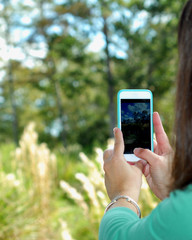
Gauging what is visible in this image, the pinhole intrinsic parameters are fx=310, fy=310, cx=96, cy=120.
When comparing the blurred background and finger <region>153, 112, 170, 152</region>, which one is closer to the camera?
finger <region>153, 112, 170, 152</region>

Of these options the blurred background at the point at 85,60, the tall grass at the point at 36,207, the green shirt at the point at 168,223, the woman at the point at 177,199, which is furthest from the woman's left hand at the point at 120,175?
the blurred background at the point at 85,60

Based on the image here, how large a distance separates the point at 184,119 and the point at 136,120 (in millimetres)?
464

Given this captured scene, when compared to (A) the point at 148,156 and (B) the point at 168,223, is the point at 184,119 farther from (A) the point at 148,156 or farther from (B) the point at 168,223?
(A) the point at 148,156

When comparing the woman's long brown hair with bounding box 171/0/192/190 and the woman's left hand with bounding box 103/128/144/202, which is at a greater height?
the woman's long brown hair with bounding box 171/0/192/190

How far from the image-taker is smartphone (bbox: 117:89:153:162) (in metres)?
1.07

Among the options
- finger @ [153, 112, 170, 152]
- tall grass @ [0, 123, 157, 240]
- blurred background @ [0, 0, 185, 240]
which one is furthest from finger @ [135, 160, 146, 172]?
blurred background @ [0, 0, 185, 240]

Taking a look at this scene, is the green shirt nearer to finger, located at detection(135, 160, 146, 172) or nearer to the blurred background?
finger, located at detection(135, 160, 146, 172)

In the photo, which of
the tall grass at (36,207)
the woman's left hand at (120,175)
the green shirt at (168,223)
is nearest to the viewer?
the green shirt at (168,223)

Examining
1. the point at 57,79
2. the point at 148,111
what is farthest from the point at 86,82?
the point at 148,111

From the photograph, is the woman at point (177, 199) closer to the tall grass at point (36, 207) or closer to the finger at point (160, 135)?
the finger at point (160, 135)

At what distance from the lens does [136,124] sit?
109 centimetres

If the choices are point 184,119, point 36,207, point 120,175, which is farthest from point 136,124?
point 36,207

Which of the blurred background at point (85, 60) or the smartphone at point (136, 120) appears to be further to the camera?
the blurred background at point (85, 60)

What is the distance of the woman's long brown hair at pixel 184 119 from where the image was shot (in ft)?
2.02
